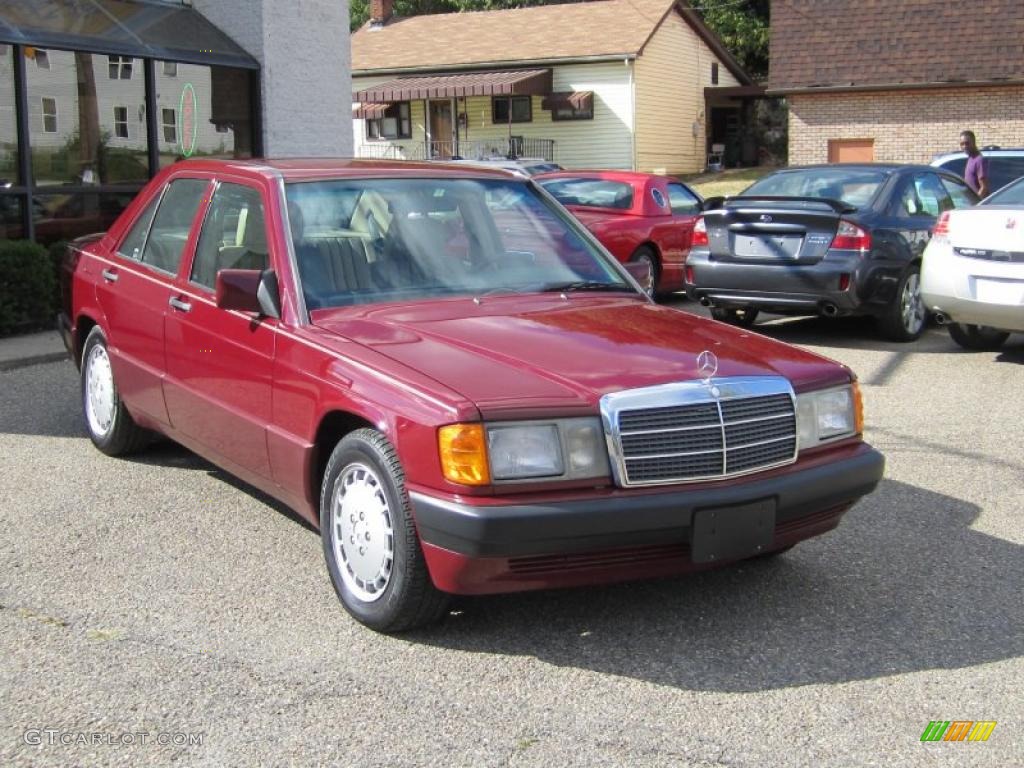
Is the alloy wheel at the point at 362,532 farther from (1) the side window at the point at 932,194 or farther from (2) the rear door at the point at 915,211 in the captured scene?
(1) the side window at the point at 932,194

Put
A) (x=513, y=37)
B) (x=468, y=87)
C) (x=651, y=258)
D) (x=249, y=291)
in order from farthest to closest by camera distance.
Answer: (x=513, y=37) → (x=468, y=87) → (x=651, y=258) → (x=249, y=291)

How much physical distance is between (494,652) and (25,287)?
26.8 feet

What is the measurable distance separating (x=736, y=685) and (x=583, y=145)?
3377cm

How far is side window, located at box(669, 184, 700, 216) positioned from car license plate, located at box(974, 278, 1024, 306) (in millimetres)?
4935

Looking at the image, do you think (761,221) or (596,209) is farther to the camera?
(596,209)

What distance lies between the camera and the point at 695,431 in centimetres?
417

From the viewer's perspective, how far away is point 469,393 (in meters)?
4.05

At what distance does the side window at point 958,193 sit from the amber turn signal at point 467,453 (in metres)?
9.27

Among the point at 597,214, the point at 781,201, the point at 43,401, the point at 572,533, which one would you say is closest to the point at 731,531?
the point at 572,533

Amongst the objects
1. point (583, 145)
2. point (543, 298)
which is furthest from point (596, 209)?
point (583, 145)

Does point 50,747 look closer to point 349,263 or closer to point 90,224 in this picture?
point 349,263

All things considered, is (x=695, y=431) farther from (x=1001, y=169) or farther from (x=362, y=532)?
(x=1001, y=169)

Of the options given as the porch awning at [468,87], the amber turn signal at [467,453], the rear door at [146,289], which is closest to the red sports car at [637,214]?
the rear door at [146,289]

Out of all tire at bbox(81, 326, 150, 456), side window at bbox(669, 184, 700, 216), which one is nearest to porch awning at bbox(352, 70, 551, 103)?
side window at bbox(669, 184, 700, 216)
